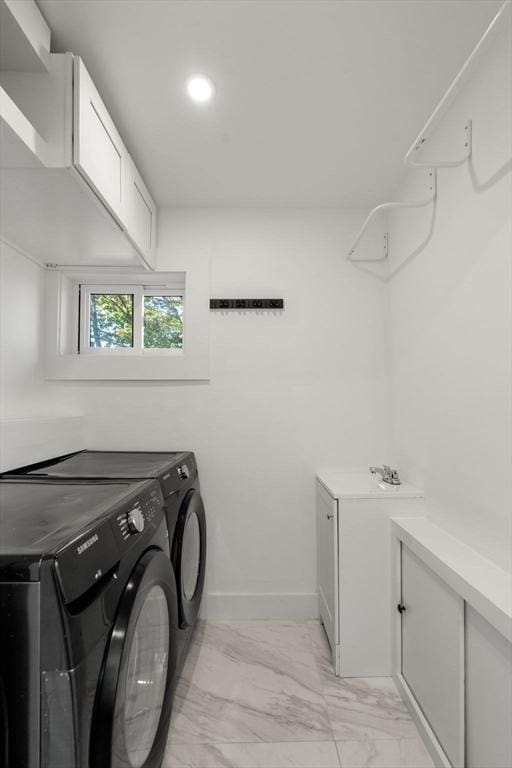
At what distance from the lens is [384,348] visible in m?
2.35

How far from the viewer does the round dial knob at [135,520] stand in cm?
100

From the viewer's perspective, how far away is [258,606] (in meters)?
2.26

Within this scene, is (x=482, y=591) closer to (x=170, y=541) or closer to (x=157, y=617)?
(x=157, y=617)

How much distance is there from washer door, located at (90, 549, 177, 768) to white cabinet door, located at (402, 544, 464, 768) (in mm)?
885

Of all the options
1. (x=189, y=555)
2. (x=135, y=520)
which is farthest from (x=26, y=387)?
(x=135, y=520)

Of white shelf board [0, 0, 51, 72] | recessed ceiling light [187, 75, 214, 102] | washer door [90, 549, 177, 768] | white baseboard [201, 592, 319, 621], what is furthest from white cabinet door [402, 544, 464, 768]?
white shelf board [0, 0, 51, 72]

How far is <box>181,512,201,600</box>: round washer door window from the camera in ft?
5.61

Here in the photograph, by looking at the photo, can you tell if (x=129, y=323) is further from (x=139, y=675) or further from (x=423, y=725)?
(x=423, y=725)

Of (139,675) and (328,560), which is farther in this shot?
(328,560)

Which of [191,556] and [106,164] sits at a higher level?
[106,164]

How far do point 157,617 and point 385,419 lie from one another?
1649 millimetres

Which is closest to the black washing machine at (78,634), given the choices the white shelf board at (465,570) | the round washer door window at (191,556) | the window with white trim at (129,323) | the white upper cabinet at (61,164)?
the round washer door window at (191,556)

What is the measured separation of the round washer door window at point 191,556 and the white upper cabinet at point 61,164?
52.4 inches

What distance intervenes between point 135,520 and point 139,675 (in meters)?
0.39
